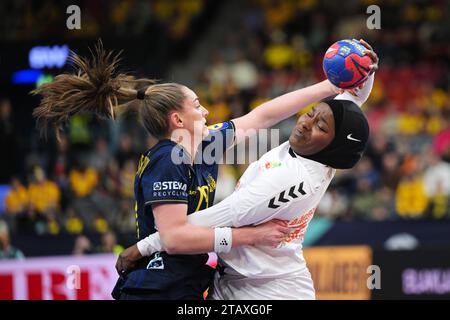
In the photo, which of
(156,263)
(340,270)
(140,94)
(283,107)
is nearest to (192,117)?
(140,94)

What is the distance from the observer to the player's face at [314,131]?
14.3ft

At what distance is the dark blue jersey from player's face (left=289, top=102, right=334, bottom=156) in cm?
62

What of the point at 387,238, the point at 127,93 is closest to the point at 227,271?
the point at 127,93

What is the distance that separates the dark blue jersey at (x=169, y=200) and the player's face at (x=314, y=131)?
62 cm

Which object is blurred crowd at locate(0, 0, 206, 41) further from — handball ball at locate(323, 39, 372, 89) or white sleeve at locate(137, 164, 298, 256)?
white sleeve at locate(137, 164, 298, 256)

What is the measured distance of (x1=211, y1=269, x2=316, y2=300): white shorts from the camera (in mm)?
4590

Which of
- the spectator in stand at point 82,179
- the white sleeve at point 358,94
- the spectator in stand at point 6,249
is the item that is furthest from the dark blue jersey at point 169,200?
the spectator in stand at point 82,179

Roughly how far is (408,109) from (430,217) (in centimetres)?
395

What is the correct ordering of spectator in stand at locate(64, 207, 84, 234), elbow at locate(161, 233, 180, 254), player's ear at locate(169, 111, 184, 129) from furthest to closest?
spectator in stand at locate(64, 207, 84, 234), player's ear at locate(169, 111, 184, 129), elbow at locate(161, 233, 180, 254)

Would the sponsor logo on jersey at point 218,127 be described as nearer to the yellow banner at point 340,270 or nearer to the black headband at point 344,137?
the black headband at point 344,137

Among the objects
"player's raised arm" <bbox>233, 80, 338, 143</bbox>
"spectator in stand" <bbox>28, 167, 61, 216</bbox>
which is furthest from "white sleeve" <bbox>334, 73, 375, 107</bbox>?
"spectator in stand" <bbox>28, 167, 61, 216</bbox>

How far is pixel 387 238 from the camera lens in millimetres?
10656

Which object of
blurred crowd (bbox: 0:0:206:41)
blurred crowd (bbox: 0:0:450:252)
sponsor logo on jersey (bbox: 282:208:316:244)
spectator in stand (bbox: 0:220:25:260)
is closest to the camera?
sponsor logo on jersey (bbox: 282:208:316:244)

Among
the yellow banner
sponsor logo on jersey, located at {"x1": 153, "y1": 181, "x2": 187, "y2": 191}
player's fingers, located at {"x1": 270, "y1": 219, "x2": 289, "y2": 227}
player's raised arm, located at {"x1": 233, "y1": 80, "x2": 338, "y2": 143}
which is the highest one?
→ player's raised arm, located at {"x1": 233, "y1": 80, "x2": 338, "y2": 143}
